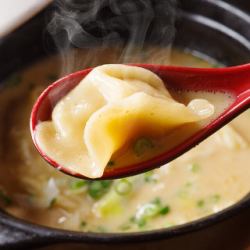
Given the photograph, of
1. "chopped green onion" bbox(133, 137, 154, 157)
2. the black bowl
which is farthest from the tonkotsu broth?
"chopped green onion" bbox(133, 137, 154, 157)

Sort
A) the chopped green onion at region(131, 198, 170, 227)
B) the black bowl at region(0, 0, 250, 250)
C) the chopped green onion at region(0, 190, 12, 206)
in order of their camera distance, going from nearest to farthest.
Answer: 1. the black bowl at region(0, 0, 250, 250)
2. the chopped green onion at region(131, 198, 170, 227)
3. the chopped green onion at region(0, 190, 12, 206)

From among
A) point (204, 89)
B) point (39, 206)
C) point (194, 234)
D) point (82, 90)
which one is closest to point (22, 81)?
point (39, 206)

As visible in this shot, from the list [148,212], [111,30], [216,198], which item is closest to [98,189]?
[148,212]

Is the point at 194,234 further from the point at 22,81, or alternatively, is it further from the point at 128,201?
the point at 22,81

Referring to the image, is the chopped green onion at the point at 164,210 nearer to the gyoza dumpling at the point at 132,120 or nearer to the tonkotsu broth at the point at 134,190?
the tonkotsu broth at the point at 134,190

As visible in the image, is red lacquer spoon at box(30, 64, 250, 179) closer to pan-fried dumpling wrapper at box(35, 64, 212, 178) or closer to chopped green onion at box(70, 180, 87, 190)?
pan-fried dumpling wrapper at box(35, 64, 212, 178)
